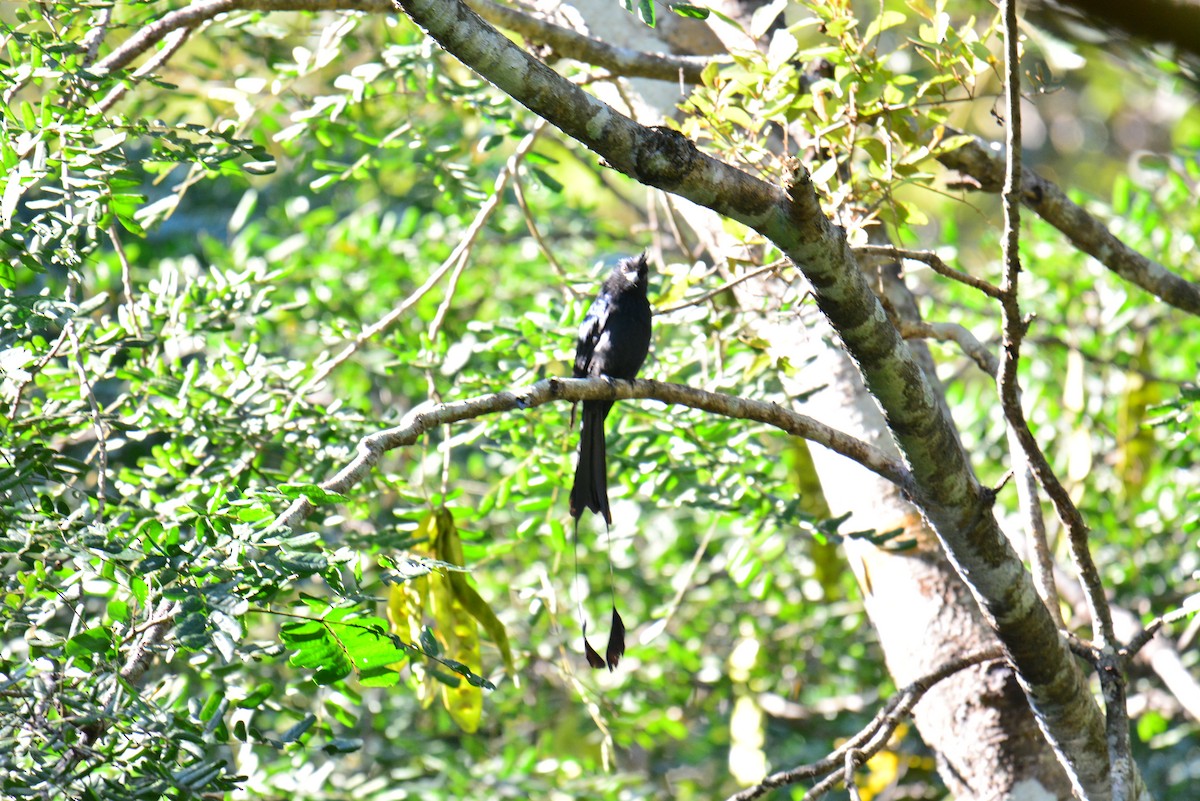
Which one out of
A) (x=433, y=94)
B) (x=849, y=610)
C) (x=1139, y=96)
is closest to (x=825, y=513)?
(x=849, y=610)

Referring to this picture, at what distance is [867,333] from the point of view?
2.21 m

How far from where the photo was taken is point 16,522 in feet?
7.04

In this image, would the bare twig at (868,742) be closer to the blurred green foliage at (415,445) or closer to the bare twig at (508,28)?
the blurred green foliage at (415,445)

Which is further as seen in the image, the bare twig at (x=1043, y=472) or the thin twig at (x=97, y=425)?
the thin twig at (x=97, y=425)

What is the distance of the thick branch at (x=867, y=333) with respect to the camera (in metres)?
1.93

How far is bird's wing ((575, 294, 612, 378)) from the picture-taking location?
390 cm

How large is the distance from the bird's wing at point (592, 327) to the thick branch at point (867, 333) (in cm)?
166

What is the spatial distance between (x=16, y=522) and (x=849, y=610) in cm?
382

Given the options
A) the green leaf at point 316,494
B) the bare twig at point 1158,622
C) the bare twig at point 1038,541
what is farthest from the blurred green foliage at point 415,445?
the bare twig at point 1158,622

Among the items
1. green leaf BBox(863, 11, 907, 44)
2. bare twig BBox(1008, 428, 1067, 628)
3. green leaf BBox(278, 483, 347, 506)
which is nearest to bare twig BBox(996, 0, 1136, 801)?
bare twig BBox(1008, 428, 1067, 628)

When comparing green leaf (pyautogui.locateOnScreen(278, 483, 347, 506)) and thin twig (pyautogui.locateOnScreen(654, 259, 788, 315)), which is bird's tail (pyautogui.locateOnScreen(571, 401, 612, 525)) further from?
green leaf (pyautogui.locateOnScreen(278, 483, 347, 506))

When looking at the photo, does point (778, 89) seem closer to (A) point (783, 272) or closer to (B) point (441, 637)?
(A) point (783, 272)

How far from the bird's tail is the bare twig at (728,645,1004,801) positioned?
0.91m

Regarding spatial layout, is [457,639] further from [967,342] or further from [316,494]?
[967,342]
